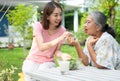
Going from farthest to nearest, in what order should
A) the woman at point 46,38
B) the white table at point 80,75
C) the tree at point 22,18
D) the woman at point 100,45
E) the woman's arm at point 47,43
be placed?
the tree at point 22,18 < the woman at point 46,38 < the woman's arm at point 47,43 < the woman at point 100,45 < the white table at point 80,75

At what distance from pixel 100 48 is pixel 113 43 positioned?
139 mm

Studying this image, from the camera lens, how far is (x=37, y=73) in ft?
11.1

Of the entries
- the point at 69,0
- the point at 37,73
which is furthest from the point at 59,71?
the point at 69,0

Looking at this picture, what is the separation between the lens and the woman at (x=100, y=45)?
3660 millimetres

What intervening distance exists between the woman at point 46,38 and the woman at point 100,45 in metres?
0.35

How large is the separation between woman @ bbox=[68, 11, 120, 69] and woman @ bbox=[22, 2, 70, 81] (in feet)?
1.16

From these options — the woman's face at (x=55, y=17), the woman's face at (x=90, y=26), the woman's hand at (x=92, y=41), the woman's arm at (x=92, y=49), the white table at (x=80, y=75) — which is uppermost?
the woman's face at (x=55, y=17)

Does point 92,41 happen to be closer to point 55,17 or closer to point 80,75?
point 55,17

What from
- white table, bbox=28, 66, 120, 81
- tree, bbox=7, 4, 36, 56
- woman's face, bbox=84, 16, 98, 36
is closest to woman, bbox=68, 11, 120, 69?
woman's face, bbox=84, 16, 98, 36

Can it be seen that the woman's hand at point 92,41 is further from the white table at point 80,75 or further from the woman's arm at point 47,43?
the white table at point 80,75

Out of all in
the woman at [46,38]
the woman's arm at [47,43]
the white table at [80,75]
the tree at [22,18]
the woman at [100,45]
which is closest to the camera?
the white table at [80,75]

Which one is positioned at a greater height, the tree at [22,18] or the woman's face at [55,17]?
the woman's face at [55,17]

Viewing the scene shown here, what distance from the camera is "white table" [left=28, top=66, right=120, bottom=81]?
9.66ft

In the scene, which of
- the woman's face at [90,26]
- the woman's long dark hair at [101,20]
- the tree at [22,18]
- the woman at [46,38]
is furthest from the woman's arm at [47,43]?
the tree at [22,18]
